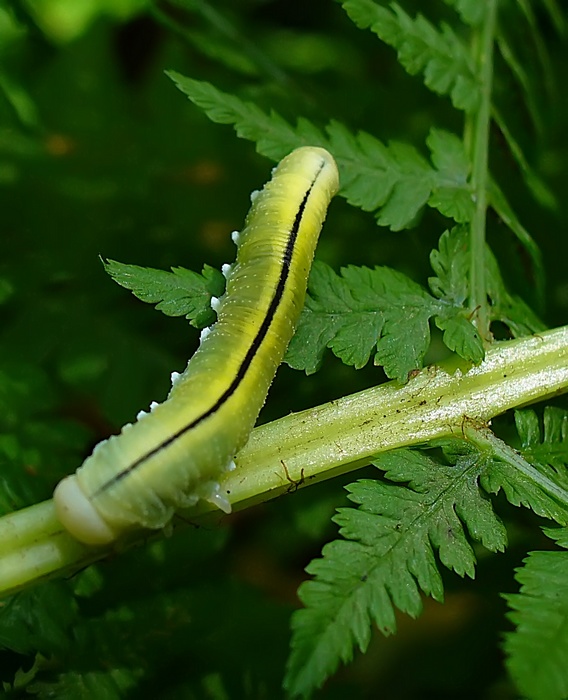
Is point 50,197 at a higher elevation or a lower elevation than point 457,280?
higher

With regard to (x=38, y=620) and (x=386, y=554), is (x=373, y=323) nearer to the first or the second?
(x=386, y=554)

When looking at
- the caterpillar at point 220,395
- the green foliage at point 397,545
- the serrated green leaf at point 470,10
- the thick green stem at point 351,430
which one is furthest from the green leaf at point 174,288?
the serrated green leaf at point 470,10

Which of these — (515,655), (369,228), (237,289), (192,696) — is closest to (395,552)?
(515,655)

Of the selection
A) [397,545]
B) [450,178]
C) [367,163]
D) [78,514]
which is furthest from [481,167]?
[78,514]

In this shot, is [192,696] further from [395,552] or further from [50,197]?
[50,197]

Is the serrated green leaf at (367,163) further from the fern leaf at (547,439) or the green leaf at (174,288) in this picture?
the fern leaf at (547,439)

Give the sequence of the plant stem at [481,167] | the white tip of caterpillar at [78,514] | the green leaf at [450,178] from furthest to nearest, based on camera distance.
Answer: the green leaf at [450,178] → the plant stem at [481,167] → the white tip of caterpillar at [78,514]

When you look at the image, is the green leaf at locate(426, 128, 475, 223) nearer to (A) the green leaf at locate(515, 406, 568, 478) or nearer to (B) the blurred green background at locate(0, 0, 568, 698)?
(B) the blurred green background at locate(0, 0, 568, 698)
